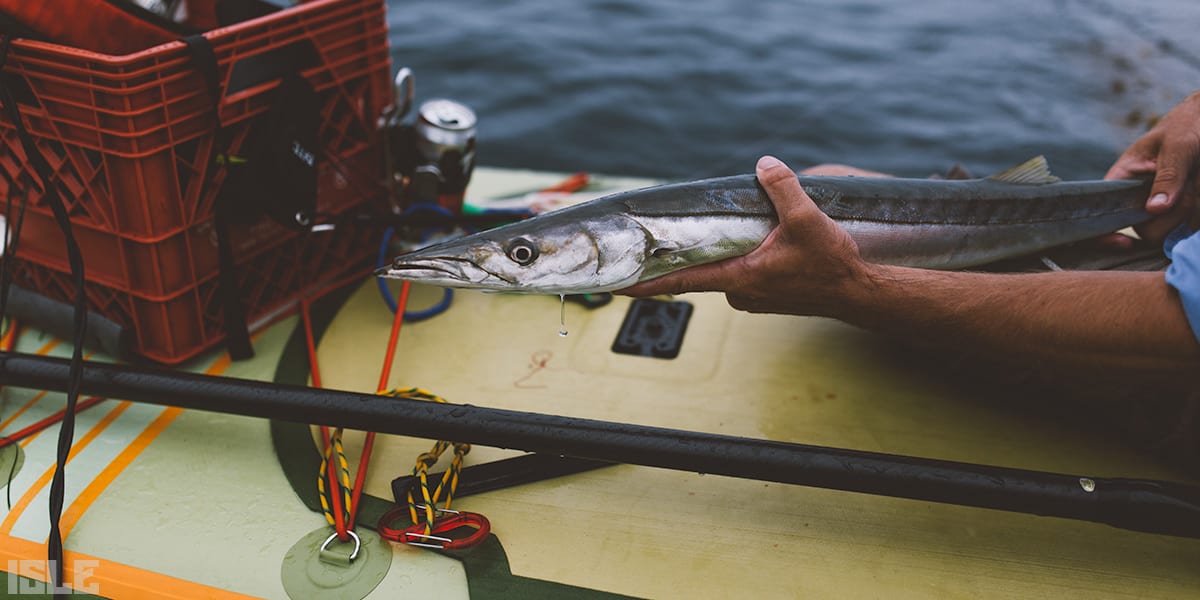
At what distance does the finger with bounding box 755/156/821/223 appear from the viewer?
190 centimetres

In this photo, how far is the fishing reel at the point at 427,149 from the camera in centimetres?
298

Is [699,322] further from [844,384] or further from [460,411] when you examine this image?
[460,411]

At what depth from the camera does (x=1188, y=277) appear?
5.79 feet

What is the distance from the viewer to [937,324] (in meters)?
2.05

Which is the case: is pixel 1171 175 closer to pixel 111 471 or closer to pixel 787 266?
pixel 787 266

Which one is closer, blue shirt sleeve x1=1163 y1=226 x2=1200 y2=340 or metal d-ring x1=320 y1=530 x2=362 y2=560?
blue shirt sleeve x1=1163 y1=226 x2=1200 y2=340

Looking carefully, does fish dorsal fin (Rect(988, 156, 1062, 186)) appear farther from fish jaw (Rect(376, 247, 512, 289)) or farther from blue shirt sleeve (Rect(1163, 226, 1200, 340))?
fish jaw (Rect(376, 247, 512, 289))

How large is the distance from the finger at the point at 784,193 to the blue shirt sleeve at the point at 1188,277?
74 cm

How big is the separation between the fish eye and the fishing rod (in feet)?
1.26

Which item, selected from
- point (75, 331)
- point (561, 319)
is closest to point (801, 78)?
point (561, 319)

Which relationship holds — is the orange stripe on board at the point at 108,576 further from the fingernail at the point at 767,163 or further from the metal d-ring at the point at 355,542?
the fingernail at the point at 767,163

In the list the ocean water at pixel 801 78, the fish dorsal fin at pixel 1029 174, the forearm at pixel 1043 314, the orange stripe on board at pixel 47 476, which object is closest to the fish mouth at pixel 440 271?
the forearm at pixel 1043 314

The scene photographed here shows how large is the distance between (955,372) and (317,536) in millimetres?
1852

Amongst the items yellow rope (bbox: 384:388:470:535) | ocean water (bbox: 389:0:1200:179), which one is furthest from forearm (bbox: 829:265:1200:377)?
ocean water (bbox: 389:0:1200:179)
